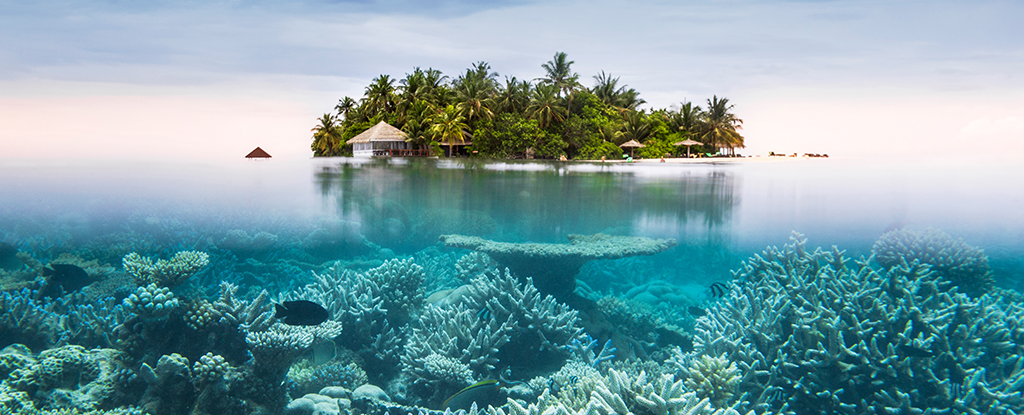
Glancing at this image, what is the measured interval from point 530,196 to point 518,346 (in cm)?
965

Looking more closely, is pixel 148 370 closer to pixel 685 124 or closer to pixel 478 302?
pixel 478 302

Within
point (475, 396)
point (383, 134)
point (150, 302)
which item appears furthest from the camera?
point (383, 134)

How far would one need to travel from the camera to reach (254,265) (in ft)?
40.2

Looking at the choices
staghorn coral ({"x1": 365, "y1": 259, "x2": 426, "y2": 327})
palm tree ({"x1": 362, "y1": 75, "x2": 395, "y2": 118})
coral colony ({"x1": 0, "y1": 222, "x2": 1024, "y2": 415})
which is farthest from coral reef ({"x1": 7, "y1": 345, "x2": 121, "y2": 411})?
palm tree ({"x1": 362, "y1": 75, "x2": 395, "y2": 118})

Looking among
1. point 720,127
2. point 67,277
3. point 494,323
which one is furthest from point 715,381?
point 720,127

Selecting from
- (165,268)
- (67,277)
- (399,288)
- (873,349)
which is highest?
(165,268)

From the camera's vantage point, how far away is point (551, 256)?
345 inches

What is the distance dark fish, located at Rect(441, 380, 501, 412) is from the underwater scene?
41mm

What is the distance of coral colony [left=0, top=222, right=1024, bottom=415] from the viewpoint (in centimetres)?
534

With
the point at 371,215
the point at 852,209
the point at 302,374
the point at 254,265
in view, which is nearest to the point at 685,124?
the point at 852,209

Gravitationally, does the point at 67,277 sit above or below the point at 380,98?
below

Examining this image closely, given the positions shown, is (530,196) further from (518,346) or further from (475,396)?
(475,396)

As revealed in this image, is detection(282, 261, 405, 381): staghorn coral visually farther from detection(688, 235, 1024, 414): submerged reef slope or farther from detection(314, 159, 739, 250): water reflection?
detection(314, 159, 739, 250): water reflection

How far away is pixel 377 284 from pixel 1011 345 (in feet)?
27.1
